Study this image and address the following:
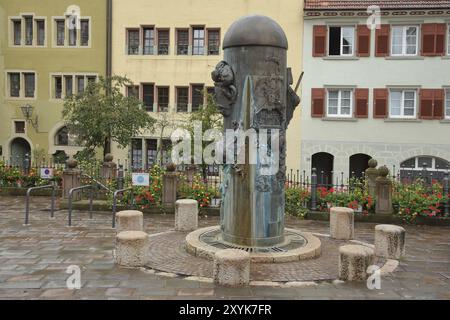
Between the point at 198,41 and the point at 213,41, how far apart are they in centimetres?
84

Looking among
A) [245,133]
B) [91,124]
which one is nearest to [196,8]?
[91,124]

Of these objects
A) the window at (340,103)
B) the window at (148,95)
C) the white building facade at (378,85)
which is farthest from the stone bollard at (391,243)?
the window at (148,95)

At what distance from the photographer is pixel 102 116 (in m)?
19.8

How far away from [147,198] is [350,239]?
6.18 m

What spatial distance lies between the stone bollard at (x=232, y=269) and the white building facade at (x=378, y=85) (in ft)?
64.7

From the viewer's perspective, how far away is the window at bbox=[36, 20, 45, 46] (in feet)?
92.1

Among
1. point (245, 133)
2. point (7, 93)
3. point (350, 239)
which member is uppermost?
point (7, 93)

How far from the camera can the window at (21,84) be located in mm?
28309

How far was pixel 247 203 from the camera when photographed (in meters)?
8.48

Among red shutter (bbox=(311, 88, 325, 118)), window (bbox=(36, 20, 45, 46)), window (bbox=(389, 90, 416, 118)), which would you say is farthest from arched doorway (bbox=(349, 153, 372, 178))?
window (bbox=(36, 20, 45, 46))

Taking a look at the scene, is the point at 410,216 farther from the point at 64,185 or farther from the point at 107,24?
the point at 107,24

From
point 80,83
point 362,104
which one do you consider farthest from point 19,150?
point 362,104

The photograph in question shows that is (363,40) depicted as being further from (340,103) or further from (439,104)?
(439,104)

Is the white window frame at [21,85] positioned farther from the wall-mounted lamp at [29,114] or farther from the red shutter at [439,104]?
the red shutter at [439,104]
